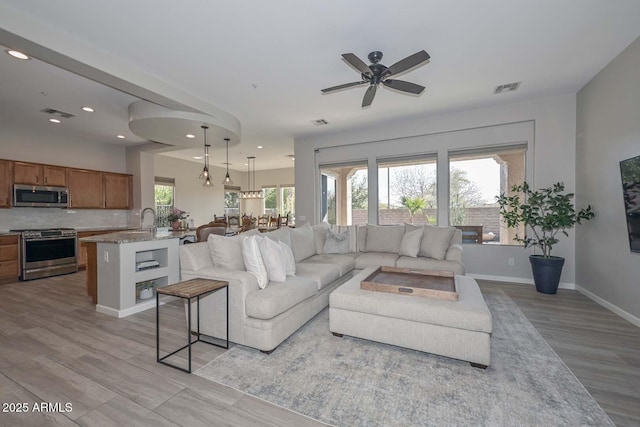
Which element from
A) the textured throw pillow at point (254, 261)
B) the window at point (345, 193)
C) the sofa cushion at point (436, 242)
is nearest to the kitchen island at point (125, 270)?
the textured throw pillow at point (254, 261)

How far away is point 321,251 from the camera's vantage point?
458cm

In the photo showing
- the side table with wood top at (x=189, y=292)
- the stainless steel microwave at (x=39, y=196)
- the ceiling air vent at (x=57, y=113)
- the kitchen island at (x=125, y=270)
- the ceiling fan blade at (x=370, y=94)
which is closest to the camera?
the side table with wood top at (x=189, y=292)

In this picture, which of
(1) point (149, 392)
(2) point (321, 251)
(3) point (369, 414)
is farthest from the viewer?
(2) point (321, 251)

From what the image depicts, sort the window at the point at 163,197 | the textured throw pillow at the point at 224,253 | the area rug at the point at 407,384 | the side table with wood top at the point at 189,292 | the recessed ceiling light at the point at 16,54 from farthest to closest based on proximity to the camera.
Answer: the window at the point at 163,197, the recessed ceiling light at the point at 16,54, the textured throw pillow at the point at 224,253, the side table with wood top at the point at 189,292, the area rug at the point at 407,384

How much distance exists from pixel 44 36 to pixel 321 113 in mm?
3413

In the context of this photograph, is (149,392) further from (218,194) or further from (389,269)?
(218,194)

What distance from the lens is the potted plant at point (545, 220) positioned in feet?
12.6

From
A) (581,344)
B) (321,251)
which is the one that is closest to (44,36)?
(321,251)

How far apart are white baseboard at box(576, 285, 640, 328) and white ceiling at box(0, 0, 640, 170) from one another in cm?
289

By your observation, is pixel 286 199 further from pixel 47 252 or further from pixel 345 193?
pixel 47 252

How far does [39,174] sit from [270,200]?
21.6 ft

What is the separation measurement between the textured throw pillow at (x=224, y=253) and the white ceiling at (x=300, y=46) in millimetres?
2001

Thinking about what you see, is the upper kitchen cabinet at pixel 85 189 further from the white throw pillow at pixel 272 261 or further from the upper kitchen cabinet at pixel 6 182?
the white throw pillow at pixel 272 261

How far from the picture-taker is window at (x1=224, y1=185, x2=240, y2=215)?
10547 millimetres
